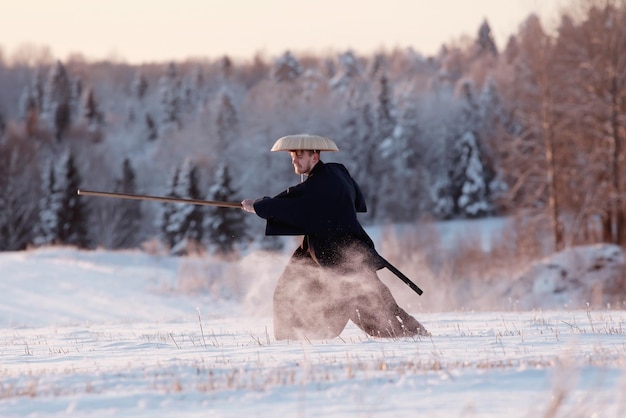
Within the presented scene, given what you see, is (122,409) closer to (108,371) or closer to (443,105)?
(108,371)

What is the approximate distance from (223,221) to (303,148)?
1856 inches

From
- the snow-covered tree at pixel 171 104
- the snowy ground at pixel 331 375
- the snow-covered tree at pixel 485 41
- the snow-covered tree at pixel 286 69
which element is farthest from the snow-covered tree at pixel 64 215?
the snow-covered tree at pixel 485 41

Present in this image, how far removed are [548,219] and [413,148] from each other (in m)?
38.8

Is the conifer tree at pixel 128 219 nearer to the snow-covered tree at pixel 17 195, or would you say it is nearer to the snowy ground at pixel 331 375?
the snow-covered tree at pixel 17 195

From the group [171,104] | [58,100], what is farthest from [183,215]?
[58,100]

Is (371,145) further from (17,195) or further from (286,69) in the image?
(17,195)

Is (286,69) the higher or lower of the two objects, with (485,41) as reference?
lower

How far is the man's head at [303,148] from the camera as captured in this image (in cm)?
786

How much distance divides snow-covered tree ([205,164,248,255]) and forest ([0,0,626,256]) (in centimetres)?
12

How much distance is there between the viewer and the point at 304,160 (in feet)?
26.1

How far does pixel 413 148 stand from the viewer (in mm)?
72375

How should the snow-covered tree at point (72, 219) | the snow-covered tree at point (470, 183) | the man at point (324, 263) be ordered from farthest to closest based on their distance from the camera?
1. the snow-covered tree at point (470, 183)
2. the snow-covered tree at point (72, 219)
3. the man at point (324, 263)

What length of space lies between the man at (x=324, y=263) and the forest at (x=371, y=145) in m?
22.3

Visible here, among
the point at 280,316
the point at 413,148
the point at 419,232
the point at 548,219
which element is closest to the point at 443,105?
the point at 413,148
